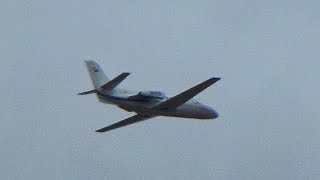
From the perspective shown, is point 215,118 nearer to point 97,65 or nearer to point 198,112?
point 198,112

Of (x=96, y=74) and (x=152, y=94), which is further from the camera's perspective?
(x=96, y=74)

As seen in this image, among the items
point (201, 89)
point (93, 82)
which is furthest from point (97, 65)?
point (201, 89)

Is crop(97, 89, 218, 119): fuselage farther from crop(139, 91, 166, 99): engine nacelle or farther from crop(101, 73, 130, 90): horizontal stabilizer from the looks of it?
crop(101, 73, 130, 90): horizontal stabilizer

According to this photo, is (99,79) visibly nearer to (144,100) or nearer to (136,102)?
(136,102)

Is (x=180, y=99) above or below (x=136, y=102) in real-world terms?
above

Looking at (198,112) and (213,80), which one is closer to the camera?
(213,80)

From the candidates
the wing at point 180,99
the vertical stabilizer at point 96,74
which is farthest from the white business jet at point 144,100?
the vertical stabilizer at point 96,74

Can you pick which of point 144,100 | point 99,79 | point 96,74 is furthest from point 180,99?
point 96,74

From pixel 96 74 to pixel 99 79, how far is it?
3.65 feet

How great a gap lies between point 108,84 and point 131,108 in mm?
3752

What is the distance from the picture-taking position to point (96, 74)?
642 ft

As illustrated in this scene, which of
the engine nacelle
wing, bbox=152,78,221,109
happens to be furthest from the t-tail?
wing, bbox=152,78,221,109

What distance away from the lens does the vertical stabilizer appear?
19400cm

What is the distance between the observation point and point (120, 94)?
190625 millimetres
